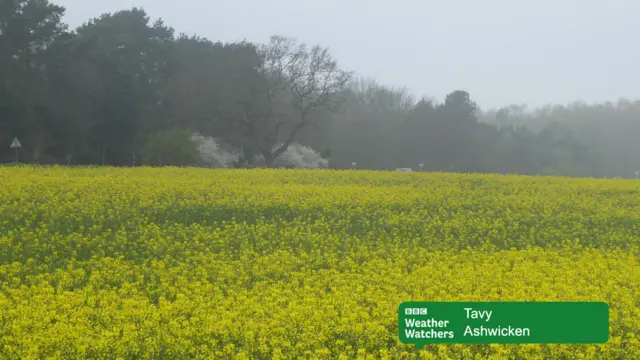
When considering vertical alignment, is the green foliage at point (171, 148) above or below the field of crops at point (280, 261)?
above

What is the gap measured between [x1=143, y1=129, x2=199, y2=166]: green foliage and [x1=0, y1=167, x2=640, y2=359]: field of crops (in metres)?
14.8

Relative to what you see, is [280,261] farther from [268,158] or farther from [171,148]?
[268,158]

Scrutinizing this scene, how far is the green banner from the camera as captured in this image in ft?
27.8

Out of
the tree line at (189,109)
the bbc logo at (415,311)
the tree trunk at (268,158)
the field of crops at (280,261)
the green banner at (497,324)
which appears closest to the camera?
the green banner at (497,324)

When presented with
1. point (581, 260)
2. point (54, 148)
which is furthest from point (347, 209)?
point (54, 148)

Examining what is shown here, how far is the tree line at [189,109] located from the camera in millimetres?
45344

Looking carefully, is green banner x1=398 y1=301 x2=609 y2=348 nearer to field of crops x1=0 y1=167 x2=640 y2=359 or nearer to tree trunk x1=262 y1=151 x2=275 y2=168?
field of crops x1=0 y1=167 x2=640 y2=359

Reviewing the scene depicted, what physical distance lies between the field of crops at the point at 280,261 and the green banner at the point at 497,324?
147 mm

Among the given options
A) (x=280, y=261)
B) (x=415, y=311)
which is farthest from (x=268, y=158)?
(x=415, y=311)

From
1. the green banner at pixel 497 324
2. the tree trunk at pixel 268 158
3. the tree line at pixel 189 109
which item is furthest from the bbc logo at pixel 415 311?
the tree trunk at pixel 268 158

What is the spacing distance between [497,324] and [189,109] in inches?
1886

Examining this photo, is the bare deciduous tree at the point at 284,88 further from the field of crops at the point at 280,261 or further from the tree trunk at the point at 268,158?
the field of crops at the point at 280,261

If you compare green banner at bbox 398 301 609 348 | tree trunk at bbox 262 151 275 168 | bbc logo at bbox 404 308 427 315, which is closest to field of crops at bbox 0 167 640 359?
green banner at bbox 398 301 609 348

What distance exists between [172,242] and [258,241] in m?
2.07
